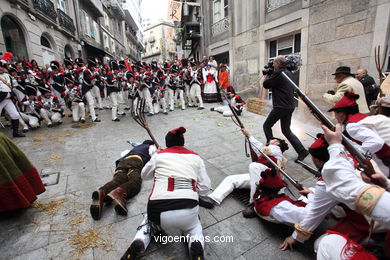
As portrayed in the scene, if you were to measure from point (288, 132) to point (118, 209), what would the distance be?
3.41 m

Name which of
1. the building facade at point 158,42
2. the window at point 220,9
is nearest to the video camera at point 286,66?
the window at point 220,9

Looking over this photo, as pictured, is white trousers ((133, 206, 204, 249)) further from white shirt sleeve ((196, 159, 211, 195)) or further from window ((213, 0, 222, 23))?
window ((213, 0, 222, 23))

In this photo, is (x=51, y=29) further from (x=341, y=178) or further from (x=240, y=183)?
(x=341, y=178)

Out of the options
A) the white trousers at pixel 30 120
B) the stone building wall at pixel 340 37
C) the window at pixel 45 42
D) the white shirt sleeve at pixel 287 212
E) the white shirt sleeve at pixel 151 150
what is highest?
the window at pixel 45 42

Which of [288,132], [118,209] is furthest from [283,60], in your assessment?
[118,209]

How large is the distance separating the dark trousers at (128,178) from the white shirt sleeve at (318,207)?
86.7 inches

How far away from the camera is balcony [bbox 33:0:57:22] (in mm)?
11370

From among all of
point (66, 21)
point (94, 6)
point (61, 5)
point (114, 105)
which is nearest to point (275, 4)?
point (114, 105)

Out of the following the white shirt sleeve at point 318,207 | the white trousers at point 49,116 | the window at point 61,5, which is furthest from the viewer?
the window at point 61,5

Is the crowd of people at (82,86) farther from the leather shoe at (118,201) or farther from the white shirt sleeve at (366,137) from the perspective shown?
the white shirt sleeve at (366,137)

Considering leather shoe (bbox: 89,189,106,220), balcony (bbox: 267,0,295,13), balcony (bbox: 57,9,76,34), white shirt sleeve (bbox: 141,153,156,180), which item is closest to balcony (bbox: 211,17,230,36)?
balcony (bbox: 267,0,295,13)

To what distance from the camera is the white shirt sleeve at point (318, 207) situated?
1.79m

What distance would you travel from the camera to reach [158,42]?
226 feet

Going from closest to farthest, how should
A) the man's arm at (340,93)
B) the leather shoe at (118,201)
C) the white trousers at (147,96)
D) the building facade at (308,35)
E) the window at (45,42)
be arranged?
the leather shoe at (118,201)
the man's arm at (340,93)
the building facade at (308,35)
the white trousers at (147,96)
the window at (45,42)
